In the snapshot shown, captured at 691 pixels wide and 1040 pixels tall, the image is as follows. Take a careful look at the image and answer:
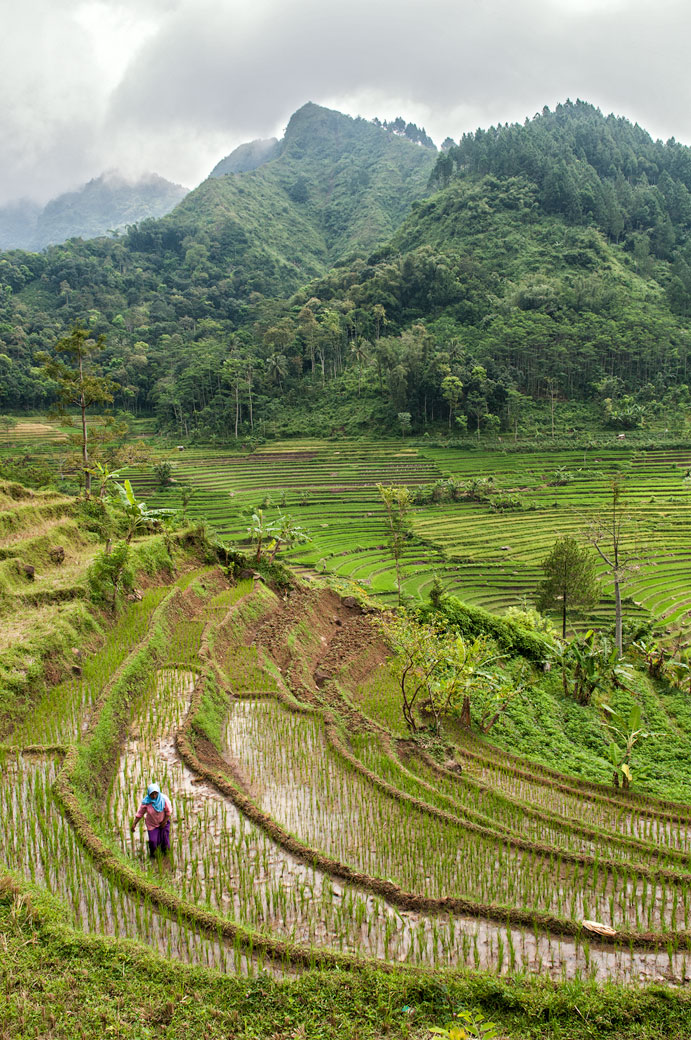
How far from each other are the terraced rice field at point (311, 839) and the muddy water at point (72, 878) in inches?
0.8

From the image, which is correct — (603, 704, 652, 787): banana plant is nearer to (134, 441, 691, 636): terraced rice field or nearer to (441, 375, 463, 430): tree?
(134, 441, 691, 636): terraced rice field

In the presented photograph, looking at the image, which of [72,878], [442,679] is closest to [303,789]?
[72,878]

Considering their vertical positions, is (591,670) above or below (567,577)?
below

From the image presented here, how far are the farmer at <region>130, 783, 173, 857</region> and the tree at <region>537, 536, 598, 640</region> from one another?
53.2 feet

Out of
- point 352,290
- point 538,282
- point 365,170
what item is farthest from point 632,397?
point 365,170

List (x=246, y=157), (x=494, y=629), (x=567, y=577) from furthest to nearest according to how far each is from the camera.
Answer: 1. (x=246, y=157)
2. (x=567, y=577)
3. (x=494, y=629)

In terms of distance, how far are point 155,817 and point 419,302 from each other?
67623mm

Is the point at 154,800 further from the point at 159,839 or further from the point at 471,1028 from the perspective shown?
the point at 471,1028

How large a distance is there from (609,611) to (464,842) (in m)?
19.9

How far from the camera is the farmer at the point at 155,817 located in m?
6.37

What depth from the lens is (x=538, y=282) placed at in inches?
2525

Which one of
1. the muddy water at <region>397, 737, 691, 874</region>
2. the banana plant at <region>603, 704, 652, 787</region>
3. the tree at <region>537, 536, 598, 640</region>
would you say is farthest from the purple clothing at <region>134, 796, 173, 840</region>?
the tree at <region>537, 536, 598, 640</region>

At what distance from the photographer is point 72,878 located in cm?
590

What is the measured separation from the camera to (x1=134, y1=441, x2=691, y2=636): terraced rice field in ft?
85.2
